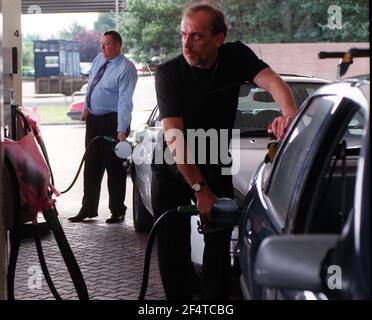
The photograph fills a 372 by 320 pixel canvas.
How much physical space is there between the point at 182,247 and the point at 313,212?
129cm

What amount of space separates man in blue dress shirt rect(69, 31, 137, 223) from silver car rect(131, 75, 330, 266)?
404 mm

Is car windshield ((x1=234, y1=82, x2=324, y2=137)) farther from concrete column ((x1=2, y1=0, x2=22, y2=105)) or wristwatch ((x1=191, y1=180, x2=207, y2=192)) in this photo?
wristwatch ((x1=191, y1=180, x2=207, y2=192))

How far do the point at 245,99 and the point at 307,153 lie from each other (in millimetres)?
3352

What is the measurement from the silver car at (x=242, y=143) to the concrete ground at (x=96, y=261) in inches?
16.3

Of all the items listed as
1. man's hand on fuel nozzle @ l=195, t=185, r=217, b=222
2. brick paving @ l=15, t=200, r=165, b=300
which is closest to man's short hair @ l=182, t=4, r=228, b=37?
man's hand on fuel nozzle @ l=195, t=185, r=217, b=222

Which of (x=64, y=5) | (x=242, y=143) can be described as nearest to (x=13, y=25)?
(x=242, y=143)

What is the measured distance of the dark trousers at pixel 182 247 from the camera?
154 inches

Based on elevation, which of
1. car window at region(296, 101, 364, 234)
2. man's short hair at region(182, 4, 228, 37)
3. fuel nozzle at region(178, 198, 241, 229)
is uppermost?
man's short hair at region(182, 4, 228, 37)

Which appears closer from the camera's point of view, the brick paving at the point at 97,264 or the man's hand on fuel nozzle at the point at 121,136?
the brick paving at the point at 97,264

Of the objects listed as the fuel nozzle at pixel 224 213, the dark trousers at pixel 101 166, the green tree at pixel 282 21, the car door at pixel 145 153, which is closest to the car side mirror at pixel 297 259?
the fuel nozzle at pixel 224 213

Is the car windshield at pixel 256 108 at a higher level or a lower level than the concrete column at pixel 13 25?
lower

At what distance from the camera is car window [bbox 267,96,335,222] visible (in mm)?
3012

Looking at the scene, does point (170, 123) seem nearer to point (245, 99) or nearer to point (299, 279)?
point (299, 279)

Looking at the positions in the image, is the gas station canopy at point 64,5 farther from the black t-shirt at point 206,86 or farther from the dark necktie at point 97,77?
the black t-shirt at point 206,86
